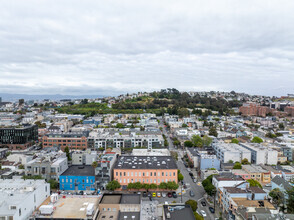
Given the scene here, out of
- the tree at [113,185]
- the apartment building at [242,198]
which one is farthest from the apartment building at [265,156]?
the tree at [113,185]

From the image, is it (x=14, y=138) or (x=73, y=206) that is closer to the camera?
(x=73, y=206)

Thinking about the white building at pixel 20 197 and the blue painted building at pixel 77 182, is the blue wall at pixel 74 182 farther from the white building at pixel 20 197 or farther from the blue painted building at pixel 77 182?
the white building at pixel 20 197

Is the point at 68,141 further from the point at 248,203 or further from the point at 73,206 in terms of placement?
the point at 248,203

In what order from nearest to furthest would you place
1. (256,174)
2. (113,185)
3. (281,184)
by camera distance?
(281,184)
(113,185)
(256,174)

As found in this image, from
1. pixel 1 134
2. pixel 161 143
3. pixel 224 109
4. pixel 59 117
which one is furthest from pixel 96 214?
pixel 224 109

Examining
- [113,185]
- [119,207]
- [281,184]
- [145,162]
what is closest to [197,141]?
[145,162]

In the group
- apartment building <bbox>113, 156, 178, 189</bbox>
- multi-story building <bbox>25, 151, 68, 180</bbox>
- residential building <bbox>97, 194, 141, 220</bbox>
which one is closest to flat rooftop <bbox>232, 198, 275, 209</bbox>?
apartment building <bbox>113, 156, 178, 189</bbox>

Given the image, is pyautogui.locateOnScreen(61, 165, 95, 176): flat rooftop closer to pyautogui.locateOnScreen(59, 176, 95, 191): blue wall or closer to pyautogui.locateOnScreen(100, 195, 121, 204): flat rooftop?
pyautogui.locateOnScreen(59, 176, 95, 191): blue wall
